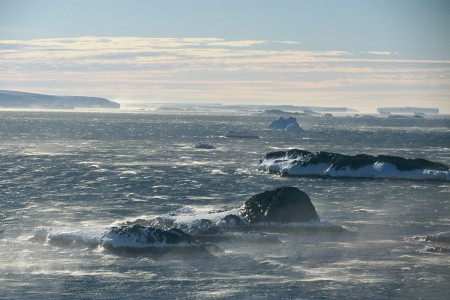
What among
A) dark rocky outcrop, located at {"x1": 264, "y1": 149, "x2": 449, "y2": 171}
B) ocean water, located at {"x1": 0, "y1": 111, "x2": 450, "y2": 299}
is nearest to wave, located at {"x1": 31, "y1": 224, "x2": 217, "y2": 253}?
ocean water, located at {"x1": 0, "y1": 111, "x2": 450, "y2": 299}

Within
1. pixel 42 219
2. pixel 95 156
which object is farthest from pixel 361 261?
pixel 95 156

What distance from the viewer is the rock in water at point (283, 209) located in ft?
144

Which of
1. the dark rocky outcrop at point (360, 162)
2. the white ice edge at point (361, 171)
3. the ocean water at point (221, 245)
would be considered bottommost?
the ocean water at point (221, 245)

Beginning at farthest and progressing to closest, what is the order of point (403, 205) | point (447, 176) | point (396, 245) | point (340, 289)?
point (447, 176)
point (403, 205)
point (396, 245)
point (340, 289)

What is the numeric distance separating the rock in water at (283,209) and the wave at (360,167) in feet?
108

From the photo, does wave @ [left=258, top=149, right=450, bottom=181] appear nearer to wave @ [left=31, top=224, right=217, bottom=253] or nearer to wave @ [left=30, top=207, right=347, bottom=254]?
wave @ [left=30, top=207, right=347, bottom=254]

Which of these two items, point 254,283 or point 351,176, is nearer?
point 254,283

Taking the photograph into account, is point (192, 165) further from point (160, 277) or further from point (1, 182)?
point (160, 277)

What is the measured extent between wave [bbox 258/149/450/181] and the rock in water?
108 ft

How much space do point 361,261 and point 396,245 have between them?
160 inches

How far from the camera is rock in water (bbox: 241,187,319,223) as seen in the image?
43750mm

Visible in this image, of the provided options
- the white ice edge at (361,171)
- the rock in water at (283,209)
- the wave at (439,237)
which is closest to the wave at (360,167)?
the white ice edge at (361,171)

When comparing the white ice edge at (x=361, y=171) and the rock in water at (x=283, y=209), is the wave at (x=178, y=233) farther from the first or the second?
the white ice edge at (x=361, y=171)

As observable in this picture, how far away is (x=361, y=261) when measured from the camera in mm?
35625
